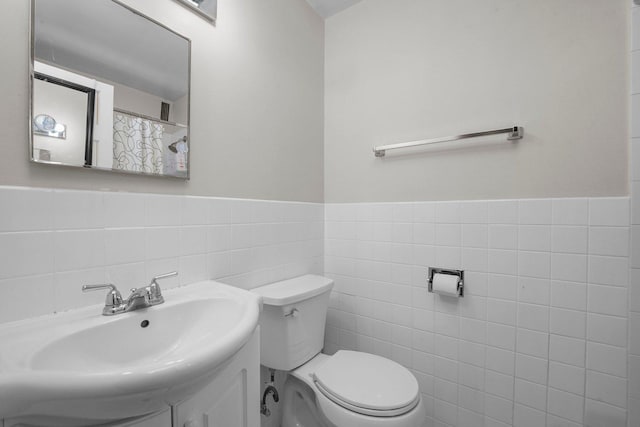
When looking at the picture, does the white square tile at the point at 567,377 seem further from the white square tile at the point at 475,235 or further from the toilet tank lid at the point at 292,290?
the toilet tank lid at the point at 292,290

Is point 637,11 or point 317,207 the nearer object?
point 637,11

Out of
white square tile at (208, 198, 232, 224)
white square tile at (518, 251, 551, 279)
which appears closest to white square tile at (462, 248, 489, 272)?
white square tile at (518, 251, 551, 279)

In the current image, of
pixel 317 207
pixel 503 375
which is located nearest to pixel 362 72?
pixel 317 207

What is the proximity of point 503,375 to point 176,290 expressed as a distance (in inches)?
54.7

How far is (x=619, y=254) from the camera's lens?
1021mm

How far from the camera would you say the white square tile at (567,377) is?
1086mm

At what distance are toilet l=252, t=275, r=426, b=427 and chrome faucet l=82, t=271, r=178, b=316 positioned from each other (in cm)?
44

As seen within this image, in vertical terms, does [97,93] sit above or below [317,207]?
above

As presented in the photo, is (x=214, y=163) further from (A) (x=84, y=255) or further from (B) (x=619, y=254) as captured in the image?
(B) (x=619, y=254)

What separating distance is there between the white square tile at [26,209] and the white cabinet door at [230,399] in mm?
597

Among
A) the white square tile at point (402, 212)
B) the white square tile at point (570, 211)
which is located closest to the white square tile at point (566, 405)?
the white square tile at point (570, 211)

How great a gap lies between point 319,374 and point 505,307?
0.85 m

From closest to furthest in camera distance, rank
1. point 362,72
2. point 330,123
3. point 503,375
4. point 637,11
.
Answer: point 637,11 < point 503,375 < point 362,72 < point 330,123

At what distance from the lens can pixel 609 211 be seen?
1.04m
